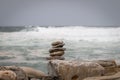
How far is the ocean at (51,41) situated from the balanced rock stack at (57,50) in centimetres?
18

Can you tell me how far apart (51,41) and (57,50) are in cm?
26

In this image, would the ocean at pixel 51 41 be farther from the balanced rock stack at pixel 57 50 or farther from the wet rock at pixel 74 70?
the wet rock at pixel 74 70

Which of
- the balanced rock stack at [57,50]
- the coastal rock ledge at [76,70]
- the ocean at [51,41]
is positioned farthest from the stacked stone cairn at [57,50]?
the coastal rock ledge at [76,70]

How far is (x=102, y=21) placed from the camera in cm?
458

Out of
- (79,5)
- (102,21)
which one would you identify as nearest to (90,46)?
(102,21)

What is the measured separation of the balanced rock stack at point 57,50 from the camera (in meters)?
4.68

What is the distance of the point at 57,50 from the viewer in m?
4.71

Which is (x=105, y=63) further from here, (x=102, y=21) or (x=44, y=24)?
(x=44, y=24)

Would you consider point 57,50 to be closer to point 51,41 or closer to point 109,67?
point 51,41

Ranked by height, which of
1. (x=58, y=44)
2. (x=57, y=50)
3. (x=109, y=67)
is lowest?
(x=109, y=67)

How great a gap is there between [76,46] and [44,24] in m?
0.80

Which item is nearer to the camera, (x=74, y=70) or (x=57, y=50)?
(x=74, y=70)

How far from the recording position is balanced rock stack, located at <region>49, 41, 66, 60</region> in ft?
15.4

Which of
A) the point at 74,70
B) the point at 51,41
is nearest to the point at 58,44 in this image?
the point at 51,41
